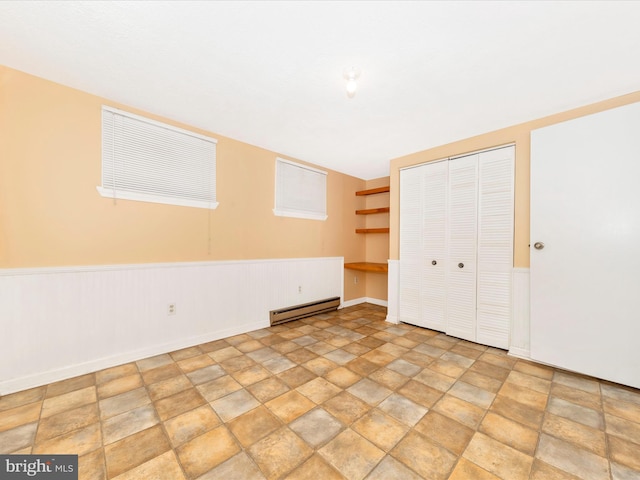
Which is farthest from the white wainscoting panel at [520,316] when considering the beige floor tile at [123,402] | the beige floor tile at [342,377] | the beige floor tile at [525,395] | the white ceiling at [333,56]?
the beige floor tile at [123,402]

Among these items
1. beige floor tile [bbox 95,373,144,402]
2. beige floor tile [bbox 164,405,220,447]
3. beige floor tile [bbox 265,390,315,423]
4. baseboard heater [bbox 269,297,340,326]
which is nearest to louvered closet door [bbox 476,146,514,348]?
baseboard heater [bbox 269,297,340,326]

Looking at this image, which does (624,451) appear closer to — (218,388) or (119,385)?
(218,388)

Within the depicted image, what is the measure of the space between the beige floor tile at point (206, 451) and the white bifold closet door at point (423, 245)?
2.82 meters

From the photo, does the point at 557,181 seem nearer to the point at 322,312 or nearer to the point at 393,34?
the point at 393,34

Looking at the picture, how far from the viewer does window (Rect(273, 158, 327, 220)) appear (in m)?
3.76

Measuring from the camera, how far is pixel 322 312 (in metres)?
4.24

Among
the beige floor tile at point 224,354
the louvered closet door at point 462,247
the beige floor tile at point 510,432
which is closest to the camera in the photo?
the beige floor tile at point 510,432

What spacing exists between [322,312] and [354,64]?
3.45 m

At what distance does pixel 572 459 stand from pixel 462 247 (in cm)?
211

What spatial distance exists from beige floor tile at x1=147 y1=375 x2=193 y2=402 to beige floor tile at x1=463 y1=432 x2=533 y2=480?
2009 millimetres

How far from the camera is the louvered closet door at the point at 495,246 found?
9.16 ft

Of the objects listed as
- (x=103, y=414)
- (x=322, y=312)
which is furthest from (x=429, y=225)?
(x=103, y=414)

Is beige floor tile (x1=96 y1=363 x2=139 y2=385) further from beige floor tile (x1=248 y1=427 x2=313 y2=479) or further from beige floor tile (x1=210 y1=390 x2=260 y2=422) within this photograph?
beige floor tile (x1=248 y1=427 x2=313 y2=479)

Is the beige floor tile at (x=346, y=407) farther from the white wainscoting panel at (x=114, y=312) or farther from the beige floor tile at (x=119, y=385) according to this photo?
the white wainscoting panel at (x=114, y=312)
